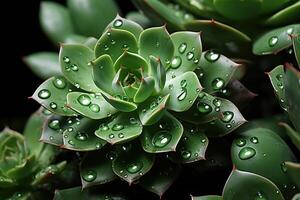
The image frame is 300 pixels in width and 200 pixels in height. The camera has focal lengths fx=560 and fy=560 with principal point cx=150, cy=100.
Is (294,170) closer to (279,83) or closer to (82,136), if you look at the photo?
(279,83)

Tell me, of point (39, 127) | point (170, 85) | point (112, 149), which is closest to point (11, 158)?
point (39, 127)

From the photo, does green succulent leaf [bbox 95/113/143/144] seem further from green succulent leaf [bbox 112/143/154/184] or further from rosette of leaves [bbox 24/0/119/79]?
rosette of leaves [bbox 24/0/119/79]

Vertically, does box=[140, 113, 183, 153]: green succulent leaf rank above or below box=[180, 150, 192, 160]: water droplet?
above

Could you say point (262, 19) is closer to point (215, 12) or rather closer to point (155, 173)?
point (215, 12)

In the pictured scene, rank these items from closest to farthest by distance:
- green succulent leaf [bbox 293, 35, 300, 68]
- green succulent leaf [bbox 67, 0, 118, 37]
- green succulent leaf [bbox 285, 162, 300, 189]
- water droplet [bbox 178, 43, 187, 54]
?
1. green succulent leaf [bbox 285, 162, 300, 189]
2. green succulent leaf [bbox 293, 35, 300, 68]
3. water droplet [bbox 178, 43, 187, 54]
4. green succulent leaf [bbox 67, 0, 118, 37]

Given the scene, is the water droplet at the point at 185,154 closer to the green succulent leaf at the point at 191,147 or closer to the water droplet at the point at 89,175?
the green succulent leaf at the point at 191,147

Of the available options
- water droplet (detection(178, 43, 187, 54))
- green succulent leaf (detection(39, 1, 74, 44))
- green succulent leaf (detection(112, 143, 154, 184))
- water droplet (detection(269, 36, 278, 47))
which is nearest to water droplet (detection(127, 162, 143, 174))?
green succulent leaf (detection(112, 143, 154, 184))

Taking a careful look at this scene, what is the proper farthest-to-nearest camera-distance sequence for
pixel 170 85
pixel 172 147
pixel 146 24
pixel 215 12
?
pixel 146 24 → pixel 215 12 → pixel 170 85 → pixel 172 147

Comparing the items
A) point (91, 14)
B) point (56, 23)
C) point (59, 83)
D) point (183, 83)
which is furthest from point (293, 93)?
point (56, 23)

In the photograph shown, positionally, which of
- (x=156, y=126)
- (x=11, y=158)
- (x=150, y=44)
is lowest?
(x=11, y=158)
